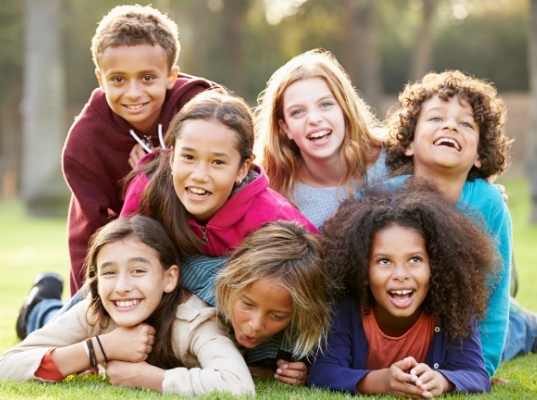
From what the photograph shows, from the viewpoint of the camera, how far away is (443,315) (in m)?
3.89

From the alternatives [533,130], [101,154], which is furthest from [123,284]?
[533,130]

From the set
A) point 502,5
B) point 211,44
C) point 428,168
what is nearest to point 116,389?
point 428,168

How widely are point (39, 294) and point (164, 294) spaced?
6.07 ft

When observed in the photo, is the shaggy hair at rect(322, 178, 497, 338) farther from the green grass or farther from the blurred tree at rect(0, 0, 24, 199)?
the blurred tree at rect(0, 0, 24, 199)

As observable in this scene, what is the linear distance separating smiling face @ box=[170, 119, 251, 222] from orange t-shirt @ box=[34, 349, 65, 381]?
951 millimetres

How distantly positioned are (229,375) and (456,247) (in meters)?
1.18

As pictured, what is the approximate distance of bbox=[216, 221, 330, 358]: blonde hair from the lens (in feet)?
12.4

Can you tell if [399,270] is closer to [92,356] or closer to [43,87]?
[92,356]

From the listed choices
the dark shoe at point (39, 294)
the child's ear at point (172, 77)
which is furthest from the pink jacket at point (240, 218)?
the dark shoe at point (39, 294)

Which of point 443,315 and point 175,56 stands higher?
point 175,56

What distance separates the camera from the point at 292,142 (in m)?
5.21

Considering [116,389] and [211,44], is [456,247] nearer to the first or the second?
[116,389]

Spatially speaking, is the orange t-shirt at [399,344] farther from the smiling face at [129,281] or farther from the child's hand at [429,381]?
the smiling face at [129,281]

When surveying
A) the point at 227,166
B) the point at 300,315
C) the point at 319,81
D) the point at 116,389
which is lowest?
the point at 116,389
